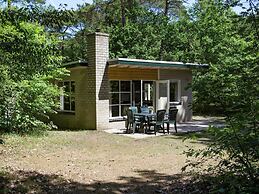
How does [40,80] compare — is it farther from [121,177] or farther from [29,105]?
[121,177]

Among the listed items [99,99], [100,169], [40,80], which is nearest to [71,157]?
[100,169]

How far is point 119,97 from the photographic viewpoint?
1449 centimetres

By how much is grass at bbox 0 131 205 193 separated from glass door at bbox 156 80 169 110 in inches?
164

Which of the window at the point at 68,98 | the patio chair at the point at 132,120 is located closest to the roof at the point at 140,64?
the patio chair at the point at 132,120

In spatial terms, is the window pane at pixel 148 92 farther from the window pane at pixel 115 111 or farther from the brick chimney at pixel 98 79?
the brick chimney at pixel 98 79

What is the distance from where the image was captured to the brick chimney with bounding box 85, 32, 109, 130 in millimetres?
13125

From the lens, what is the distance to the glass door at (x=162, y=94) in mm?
15438

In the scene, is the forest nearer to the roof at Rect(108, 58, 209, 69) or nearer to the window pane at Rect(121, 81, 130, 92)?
the roof at Rect(108, 58, 209, 69)

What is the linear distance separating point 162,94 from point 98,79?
3.81 meters

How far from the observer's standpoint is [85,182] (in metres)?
5.96

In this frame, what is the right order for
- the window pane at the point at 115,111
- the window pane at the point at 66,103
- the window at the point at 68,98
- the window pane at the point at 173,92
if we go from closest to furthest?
the window pane at the point at 115,111 → the window at the point at 68,98 → the window pane at the point at 66,103 → the window pane at the point at 173,92

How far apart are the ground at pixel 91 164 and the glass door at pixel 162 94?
419cm

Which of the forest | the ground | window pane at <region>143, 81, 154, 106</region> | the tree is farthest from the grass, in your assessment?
window pane at <region>143, 81, 154, 106</region>

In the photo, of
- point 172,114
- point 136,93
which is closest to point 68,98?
point 136,93
